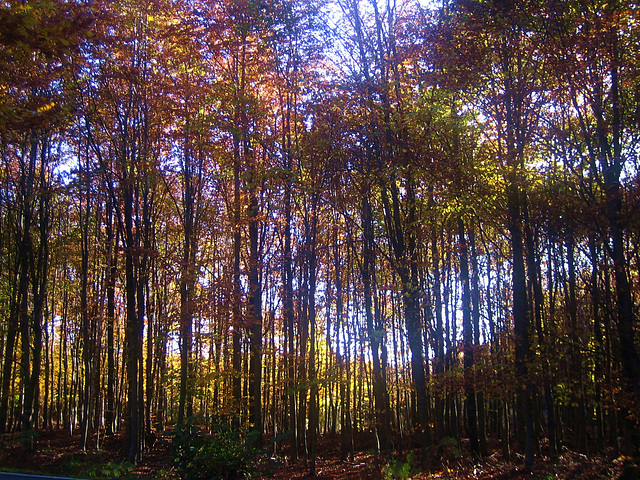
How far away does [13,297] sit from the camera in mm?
18672

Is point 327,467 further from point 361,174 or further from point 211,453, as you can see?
point 361,174

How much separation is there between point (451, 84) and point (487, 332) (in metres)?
13.9

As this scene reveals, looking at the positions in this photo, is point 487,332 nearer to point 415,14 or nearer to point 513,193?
point 513,193

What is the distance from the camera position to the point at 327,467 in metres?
14.9

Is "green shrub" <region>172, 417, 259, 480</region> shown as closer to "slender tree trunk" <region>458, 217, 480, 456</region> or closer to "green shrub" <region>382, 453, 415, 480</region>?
"green shrub" <region>382, 453, 415, 480</region>

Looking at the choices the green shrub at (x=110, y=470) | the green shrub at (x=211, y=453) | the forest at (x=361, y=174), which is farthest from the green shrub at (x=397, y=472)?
the green shrub at (x=110, y=470)

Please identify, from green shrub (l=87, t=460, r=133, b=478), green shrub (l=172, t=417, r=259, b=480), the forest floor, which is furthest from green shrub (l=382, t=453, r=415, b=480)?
green shrub (l=87, t=460, r=133, b=478)

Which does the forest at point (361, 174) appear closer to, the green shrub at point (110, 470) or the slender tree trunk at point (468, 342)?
the slender tree trunk at point (468, 342)

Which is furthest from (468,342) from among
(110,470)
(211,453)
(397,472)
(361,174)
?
(110,470)

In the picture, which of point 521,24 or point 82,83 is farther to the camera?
point 82,83

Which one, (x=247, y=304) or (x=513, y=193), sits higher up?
(x=513, y=193)

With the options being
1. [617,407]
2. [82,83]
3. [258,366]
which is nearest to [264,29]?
[82,83]

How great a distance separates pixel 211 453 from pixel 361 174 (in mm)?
7981

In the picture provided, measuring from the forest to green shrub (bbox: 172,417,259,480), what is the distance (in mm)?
155
